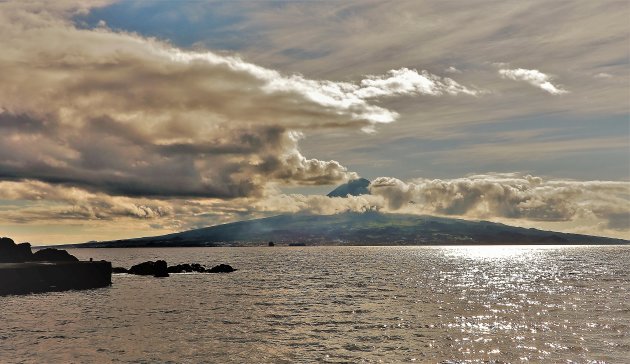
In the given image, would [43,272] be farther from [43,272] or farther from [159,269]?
[159,269]

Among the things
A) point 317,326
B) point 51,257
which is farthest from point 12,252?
point 317,326

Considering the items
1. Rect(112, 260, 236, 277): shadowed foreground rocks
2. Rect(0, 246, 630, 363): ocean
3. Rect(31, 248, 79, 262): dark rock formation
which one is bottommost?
Rect(0, 246, 630, 363): ocean

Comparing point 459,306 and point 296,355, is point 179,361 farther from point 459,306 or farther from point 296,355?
point 459,306

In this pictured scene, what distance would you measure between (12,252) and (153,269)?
32.5 metres

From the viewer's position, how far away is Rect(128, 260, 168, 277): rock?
401 feet

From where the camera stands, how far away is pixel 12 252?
99.7m

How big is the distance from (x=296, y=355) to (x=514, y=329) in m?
21.9

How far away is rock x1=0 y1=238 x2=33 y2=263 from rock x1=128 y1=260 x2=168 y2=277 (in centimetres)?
2761

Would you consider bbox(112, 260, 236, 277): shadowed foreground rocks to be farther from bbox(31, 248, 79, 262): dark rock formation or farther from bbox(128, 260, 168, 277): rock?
bbox(31, 248, 79, 262): dark rock formation

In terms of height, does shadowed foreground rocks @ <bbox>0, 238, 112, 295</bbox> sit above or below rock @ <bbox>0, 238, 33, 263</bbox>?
below

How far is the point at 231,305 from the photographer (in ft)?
217

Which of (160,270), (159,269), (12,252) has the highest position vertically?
(12,252)

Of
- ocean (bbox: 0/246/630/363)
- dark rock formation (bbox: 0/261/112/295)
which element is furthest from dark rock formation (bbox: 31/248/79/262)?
ocean (bbox: 0/246/630/363)

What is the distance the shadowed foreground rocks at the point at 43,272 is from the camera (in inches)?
3167
